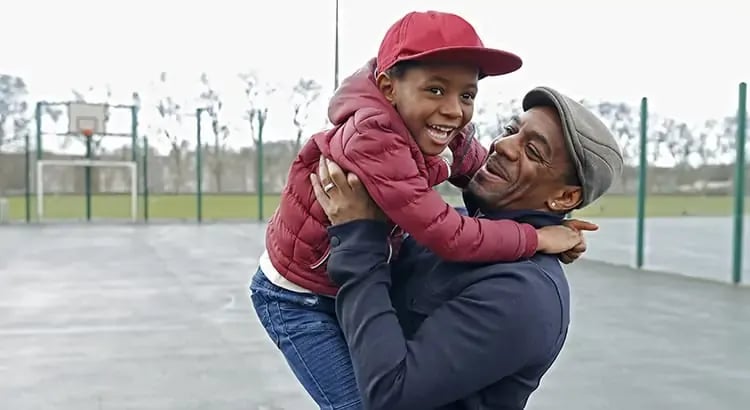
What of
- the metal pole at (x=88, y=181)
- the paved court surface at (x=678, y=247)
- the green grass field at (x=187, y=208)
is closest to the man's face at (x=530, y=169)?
the paved court surface at (x=678, y=247)

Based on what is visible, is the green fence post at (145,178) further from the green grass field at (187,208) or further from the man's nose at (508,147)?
the man's nose at (508,147)

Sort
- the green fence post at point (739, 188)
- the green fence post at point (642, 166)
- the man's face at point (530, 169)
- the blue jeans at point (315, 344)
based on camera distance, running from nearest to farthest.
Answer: the man's face at point (530, 169)
the blue jeans at point (315, 344)
the green fence post at point (739, 188)
the green fence post at point (642, 166)

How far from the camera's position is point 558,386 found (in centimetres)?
468

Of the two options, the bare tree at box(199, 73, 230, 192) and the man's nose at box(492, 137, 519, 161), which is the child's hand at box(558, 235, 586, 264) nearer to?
the man's nose at box(492, 137, 519, 161)

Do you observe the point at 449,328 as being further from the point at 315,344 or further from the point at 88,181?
the point at 88,181

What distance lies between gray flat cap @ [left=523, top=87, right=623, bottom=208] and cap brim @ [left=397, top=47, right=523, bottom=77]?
0.23ft

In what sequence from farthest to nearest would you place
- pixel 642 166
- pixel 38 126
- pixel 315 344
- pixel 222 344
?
pixel 38 126
pixel 642 166
pixel 222 344
pixel 315 344

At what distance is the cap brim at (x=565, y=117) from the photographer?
1.40 m

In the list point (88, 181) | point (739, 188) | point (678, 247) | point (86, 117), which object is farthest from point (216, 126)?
point (739, 188)

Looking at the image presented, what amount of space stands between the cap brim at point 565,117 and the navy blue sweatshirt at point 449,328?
7.5 inches

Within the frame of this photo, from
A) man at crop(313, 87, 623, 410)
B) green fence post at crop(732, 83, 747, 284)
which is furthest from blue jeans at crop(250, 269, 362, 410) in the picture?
green fence post at crop(732, 83, 747, 284)

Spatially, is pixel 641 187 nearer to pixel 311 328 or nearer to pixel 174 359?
pixel 174 359

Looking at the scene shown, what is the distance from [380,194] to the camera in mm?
1377

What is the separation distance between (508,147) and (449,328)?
0.36 m
